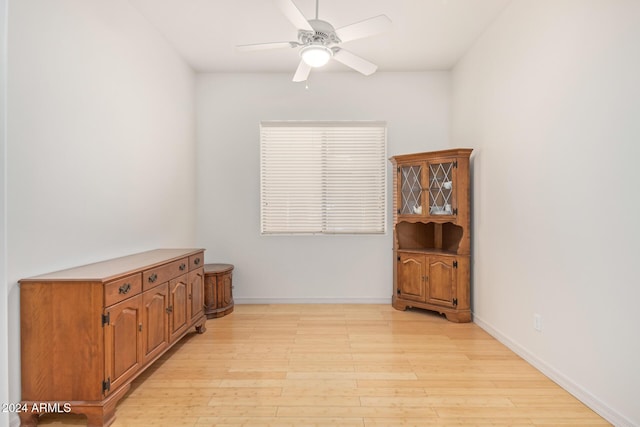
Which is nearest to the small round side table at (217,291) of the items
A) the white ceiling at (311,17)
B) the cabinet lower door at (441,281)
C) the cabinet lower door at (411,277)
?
the cabinet lower door at (411,277)

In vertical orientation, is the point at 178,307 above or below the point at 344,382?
above

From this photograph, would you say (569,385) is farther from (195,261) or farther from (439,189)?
(195,261)

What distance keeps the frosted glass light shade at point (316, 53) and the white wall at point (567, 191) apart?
1.71 metres

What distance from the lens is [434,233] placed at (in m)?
4.29

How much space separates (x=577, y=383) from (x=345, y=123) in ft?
11.5

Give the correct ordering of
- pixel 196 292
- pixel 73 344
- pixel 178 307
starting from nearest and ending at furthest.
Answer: pixel 73 344
pixel 178 307
pixel 196 292

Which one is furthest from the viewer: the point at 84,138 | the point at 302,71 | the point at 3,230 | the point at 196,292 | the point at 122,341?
the point at 196,292

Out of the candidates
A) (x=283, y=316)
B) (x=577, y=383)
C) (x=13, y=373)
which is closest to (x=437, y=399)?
(x=577, y=383)

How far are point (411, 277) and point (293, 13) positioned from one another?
3085 mm

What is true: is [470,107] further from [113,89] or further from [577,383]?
[113,89]

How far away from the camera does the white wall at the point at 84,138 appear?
6.12ft

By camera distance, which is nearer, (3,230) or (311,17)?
(3,230)

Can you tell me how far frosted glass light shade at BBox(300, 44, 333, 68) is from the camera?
2443mm

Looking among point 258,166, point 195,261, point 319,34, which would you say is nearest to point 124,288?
point 195,261
